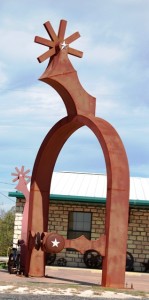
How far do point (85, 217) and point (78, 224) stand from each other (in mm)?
415

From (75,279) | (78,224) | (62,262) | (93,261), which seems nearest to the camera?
(75,279)

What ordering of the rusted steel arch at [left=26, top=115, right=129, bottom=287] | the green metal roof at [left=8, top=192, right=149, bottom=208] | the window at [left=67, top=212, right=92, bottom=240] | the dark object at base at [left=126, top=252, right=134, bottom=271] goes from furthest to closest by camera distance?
the window at [left=67, top=212, right=92, bottom=240] < the green metal roof at [left=8, top=192, right=149, bottom=208] < the dark object at base at [left=126, top=252, right=134, bottom=271] < the rusted steel arch at [left=26, top=115, right=129, bottom=287]

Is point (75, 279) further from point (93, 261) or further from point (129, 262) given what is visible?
point (129, 262)

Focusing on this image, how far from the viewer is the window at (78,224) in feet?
70.1

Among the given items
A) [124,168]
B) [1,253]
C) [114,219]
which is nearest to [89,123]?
[124,168]

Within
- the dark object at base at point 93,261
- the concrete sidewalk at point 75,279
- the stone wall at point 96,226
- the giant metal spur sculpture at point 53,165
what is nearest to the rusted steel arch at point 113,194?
the giant metal spur sculpture at point 53,165

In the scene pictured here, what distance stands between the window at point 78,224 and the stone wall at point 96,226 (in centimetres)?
34

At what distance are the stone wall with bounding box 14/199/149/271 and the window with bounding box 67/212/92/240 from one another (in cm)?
34

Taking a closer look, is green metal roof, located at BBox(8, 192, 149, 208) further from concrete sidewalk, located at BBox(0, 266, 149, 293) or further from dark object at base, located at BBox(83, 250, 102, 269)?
concrete sidewalk, located at BBox(0, 266, 149, 293)

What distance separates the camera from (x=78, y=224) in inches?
845

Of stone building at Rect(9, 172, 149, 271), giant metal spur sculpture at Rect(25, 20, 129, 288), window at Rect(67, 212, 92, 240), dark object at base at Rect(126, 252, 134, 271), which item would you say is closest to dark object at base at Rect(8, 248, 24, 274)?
giant metal spur sculpture at Rect(25, 20, 129, 288)

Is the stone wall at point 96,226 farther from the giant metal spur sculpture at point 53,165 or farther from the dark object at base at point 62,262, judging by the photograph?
the giant metal spur sculpture at point 53,165

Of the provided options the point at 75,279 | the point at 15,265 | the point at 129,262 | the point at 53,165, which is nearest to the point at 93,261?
the point at 129,262

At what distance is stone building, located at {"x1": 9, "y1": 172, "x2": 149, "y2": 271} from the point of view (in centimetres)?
2069
